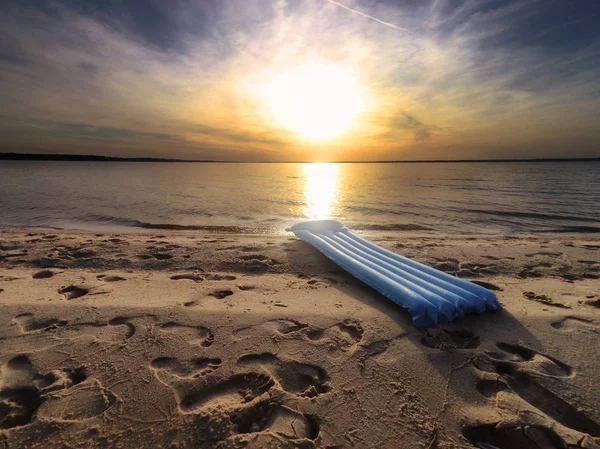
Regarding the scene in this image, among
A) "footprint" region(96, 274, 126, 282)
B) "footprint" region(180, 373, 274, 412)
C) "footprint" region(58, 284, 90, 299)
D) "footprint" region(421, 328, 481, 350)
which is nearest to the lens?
"footprint" region(180, 373, 274, 412)

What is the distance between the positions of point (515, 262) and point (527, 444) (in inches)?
176

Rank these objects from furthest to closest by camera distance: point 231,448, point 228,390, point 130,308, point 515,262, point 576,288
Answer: point 515,262
point 576,288
point 130,308
point 228,390
point 231,448

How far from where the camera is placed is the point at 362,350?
2691mm

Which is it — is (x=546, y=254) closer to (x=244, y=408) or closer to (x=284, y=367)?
(x=284, y=367)

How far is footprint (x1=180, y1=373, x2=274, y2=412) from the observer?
2.11m

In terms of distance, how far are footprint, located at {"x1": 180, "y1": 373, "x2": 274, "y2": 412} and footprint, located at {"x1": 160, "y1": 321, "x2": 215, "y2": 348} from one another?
0.53 metres

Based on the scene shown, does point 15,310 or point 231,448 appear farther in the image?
point 15,310

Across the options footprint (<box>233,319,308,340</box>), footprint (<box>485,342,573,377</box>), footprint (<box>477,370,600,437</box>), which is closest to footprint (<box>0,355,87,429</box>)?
footprint (<box>233,319,308,340</box>)

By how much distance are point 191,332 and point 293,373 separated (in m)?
1.12

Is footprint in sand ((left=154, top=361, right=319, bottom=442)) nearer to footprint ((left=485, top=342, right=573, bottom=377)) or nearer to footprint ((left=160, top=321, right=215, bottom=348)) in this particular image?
footprint ((left=160, top=321, right=215, bottom=348))

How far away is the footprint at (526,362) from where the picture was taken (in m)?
2.45

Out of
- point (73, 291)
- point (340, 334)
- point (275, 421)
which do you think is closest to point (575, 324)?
point (340, 334)

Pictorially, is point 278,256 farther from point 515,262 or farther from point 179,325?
point 515,262

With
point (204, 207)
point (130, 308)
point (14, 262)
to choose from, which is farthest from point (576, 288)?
point (204, 207)
